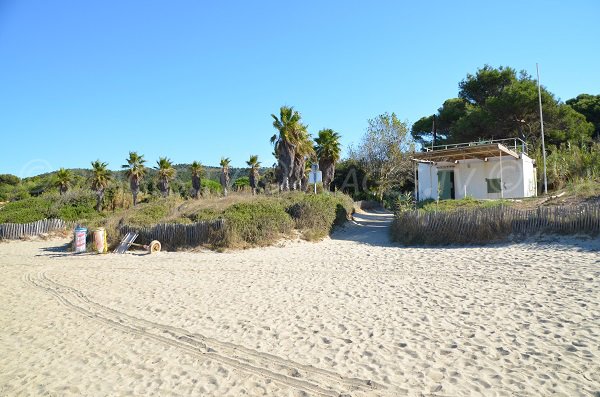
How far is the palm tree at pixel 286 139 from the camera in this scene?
24.0 metres

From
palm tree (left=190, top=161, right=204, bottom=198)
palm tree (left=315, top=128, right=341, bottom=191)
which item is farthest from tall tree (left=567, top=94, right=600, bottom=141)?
palm tree (left=190, top=161, right=204, bottom=198)

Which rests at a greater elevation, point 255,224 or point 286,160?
point 286,160

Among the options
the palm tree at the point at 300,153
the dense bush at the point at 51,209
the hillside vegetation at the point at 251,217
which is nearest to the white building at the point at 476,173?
the hillside vegetation at the point at 251,217

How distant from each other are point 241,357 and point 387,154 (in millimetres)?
32276

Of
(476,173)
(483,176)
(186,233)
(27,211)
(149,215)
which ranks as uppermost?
(476,173)

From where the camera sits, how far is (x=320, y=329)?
5.61m

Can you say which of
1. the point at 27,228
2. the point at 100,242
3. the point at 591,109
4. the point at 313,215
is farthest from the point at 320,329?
the point at 591,109

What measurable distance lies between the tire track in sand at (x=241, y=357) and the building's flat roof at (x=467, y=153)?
633 inches

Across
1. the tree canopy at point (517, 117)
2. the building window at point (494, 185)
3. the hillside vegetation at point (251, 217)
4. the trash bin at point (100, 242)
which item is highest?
the tree canopy at point (517, 117)

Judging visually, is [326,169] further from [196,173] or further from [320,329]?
[320,329]

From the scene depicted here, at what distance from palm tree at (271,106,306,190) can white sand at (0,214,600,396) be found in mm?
14202

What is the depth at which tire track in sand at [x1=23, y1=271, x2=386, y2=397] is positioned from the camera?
156 inches

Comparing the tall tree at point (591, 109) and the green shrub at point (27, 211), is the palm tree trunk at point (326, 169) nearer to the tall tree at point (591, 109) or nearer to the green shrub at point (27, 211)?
the green shrub at point (27, 211)

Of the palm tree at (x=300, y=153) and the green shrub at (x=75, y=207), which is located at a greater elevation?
the palm tree at (x=300, y=153)
